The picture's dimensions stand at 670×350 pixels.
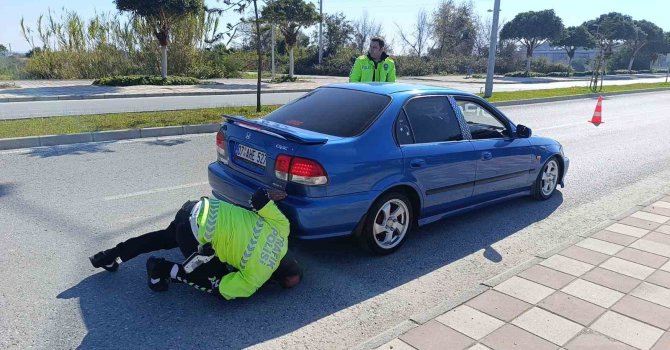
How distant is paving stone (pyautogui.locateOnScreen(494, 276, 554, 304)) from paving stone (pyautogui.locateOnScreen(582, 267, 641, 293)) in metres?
0.44

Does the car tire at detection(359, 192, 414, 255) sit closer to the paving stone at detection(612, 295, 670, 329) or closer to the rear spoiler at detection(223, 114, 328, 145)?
the rear spoiler at detection(223, 114, 328, 145)

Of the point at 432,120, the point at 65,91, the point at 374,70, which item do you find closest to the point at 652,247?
the point at 432,120

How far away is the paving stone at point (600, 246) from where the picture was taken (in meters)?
4.10

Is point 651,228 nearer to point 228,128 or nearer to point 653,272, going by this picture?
point 653,272

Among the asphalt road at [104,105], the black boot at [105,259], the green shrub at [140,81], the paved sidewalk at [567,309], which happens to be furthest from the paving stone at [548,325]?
the green shrub at [140,81]

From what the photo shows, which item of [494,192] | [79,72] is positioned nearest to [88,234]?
[494,192]

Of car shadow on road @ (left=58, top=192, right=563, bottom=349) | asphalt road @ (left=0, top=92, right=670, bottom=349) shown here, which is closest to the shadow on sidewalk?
asphalt road @ (left=0, top=92, right=670, bottom=349)

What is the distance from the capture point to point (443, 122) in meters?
4.39

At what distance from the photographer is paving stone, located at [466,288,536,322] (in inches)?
121

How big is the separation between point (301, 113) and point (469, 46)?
2097 inches

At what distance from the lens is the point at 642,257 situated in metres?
4.00

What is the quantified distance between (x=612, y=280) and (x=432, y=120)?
1.90 m

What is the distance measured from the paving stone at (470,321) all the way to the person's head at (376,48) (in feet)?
14.6

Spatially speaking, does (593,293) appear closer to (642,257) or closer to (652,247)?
(642,257)
